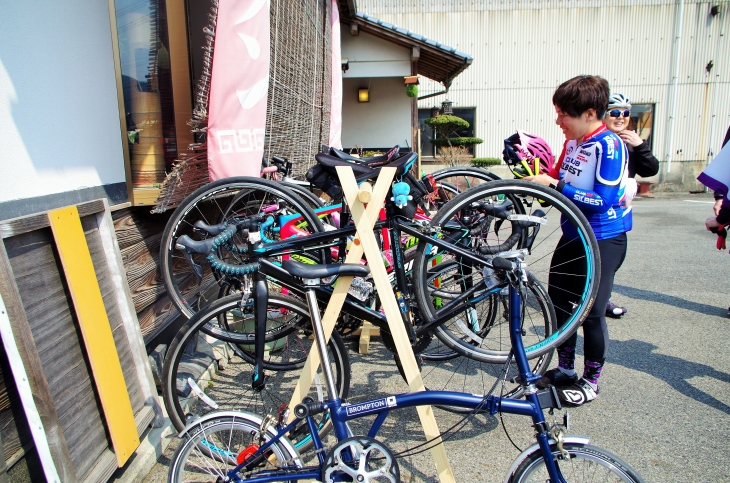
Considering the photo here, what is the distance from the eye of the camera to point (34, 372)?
188 cm

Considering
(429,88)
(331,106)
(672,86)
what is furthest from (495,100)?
(331,106)

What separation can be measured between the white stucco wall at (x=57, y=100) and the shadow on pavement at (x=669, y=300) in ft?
17.7

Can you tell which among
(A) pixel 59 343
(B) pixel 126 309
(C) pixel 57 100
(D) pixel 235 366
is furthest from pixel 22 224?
(D) pixel 235 366

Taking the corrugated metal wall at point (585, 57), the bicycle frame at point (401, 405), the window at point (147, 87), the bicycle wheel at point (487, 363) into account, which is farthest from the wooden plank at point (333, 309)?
the corrugated metal wall at point (585, 57)

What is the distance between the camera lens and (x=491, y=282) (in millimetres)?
2463

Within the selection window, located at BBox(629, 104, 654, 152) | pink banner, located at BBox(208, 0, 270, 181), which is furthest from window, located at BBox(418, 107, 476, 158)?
pink banner, located at BBox(208, 0, 270, 181)

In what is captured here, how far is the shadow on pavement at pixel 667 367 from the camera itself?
328 cm

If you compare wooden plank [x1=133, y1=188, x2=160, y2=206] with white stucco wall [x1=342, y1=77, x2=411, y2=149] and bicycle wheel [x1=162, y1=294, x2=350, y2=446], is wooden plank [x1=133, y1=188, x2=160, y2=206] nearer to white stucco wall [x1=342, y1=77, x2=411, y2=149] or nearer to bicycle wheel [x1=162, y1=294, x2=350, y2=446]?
bicycle wheel [x1=162, y1=294, x2=350, y2=446]

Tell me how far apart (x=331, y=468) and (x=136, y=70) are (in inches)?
115

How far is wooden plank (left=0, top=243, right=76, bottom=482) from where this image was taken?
1818mm

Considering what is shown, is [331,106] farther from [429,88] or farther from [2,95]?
[429,88]

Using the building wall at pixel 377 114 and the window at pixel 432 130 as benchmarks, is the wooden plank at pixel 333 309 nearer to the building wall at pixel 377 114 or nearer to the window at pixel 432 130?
the building wall at pixel 377 114

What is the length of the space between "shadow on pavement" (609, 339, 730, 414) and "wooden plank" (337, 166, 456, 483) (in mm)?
2212

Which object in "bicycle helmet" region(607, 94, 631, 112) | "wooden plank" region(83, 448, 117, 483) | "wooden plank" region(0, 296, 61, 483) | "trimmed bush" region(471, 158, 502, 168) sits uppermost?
"bicycle helmet" region(607, 94, 631, 112)
